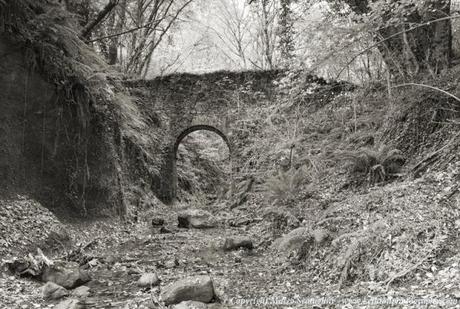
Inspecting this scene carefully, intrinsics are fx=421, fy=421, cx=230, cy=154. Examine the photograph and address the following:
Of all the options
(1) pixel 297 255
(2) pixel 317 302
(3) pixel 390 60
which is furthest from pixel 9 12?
(3) pixel 390 60

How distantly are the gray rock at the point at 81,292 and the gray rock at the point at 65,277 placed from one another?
16cm

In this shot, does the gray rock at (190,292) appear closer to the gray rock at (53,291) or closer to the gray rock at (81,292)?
the gray rock at (81,292)

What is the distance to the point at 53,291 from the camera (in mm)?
4914

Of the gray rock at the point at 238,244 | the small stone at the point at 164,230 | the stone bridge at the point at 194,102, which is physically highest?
the stone bridge at the point at 194,102

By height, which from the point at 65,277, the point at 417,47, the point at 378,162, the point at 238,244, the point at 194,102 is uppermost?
the point at 417,47

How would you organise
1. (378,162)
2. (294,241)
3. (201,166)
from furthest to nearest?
1. (201,166)
2. (378,162)
3. (294,241)

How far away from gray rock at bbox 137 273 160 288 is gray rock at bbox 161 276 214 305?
73 cm

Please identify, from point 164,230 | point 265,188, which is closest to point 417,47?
point 265,188

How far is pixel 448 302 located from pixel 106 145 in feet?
26.5

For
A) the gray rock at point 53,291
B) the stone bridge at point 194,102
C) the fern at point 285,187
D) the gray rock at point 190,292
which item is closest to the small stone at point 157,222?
the fern at point 285,187

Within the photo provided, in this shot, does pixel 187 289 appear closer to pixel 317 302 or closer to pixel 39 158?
pixel 317 302

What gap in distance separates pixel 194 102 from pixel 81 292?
1088 centimetres

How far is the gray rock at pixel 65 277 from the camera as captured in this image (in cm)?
542

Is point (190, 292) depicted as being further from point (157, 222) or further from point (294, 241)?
point (157, 222)
